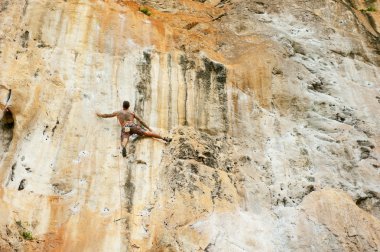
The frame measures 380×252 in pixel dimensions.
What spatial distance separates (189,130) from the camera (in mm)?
13258

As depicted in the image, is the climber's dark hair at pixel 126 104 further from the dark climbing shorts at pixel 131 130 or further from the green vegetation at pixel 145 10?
the green vegetation at pixel 145 10

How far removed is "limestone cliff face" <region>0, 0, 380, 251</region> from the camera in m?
11.1

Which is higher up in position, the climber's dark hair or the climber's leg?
the climber's dark hair

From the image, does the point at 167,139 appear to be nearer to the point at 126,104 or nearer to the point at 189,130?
the point at 189,130

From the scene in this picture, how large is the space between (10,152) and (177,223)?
420cm

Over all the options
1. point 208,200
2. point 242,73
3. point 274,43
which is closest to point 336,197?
point 208,200

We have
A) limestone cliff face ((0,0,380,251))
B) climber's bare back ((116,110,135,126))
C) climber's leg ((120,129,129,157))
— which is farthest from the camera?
climber's bare back ((116,110,135,126))

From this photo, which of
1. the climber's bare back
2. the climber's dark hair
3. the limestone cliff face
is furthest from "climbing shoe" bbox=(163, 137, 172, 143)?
the climber's dark hair

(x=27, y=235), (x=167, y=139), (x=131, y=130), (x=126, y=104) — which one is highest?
(x=126, y=104)

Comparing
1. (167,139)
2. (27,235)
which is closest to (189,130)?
(167,139)

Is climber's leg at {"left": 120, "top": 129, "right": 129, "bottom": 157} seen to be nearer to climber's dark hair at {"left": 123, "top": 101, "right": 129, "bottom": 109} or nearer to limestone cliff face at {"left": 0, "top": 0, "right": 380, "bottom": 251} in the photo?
limestone cliff face at {"left": 0, "top": 0, "right": 380, "bottom": 251}

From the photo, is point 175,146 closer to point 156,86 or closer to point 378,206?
point 156,86

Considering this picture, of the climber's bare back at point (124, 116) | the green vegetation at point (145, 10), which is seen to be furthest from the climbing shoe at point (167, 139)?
the green vegetation at point (145, 10)

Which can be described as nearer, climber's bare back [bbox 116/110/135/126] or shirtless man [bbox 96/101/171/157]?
Answer: shirtless man [bbox 96/101/171/157]
